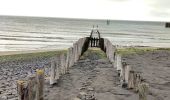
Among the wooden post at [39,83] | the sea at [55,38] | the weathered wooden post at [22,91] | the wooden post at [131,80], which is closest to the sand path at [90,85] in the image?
the wooden post at [131,80]

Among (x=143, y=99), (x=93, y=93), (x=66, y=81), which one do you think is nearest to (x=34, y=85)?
(x=143, y=99)

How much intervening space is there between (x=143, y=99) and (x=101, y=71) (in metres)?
9.57

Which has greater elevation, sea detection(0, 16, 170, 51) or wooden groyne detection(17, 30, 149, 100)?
wooden groyne detection(17, 30, 149, 100)

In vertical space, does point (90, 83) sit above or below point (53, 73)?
below

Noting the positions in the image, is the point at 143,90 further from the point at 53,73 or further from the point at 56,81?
the point at 56,81

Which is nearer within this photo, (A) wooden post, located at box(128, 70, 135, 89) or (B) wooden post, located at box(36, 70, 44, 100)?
(B) wooden post, located at box(36, 70, 44, 100)

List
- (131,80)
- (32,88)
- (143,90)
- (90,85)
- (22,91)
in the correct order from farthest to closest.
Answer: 1. (90,85)
2. (131,80)
3. (143,90)
4. (32,88)
5. (22,91)

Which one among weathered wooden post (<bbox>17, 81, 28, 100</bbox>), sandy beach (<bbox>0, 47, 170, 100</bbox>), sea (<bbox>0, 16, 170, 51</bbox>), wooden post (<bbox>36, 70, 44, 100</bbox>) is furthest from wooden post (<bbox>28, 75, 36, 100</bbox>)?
sea (<bbox>0, 16, 170, 51</bbox>)

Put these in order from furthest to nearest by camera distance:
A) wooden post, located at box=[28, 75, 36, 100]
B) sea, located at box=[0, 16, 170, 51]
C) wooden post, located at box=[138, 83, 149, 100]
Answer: sea, located at box=[0, 16, 170, 51], wooden post, located at box=[138, 83, 149, 100], wooden post, located at box=[28, 75, 36, 100]

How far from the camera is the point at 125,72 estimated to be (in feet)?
47.0

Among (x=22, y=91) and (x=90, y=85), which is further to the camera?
(x=90, y=85)

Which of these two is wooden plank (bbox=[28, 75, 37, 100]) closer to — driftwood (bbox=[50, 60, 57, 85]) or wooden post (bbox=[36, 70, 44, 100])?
wooden post (bbox=[36, 70, 44, 100])

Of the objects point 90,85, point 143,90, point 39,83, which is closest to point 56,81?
point 90,85

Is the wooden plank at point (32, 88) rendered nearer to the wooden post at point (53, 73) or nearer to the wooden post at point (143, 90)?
the wooden post at point (143, 90)
